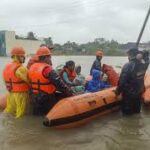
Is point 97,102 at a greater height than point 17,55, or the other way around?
point 17,55

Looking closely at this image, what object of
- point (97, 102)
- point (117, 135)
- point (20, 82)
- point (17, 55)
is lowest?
point (117, 135)

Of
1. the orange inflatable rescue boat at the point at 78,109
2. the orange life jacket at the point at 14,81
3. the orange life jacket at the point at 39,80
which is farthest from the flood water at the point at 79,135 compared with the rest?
the orange life jacket at the point at 39,80

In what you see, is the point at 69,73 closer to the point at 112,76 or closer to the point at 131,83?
the point at 131,83

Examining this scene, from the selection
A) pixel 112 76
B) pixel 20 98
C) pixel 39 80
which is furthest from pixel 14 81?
pixel 112 76

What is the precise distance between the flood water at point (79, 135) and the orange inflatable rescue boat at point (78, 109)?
6.1 inches

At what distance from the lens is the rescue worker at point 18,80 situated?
282 inches

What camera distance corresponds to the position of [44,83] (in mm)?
6980

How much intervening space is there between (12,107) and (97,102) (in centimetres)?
170

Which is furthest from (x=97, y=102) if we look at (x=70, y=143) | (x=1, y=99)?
(x=1, y=99)

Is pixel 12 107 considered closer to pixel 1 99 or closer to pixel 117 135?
pixel 1 99

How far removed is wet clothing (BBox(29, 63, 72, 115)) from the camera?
6832mm

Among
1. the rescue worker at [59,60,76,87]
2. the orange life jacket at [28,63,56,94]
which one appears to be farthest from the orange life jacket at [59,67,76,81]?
the orange life jacket at [28,63,56,94]

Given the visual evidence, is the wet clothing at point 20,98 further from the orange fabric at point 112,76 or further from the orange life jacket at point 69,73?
the orange fabric at point 112,76

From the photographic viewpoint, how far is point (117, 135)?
23.4ft
